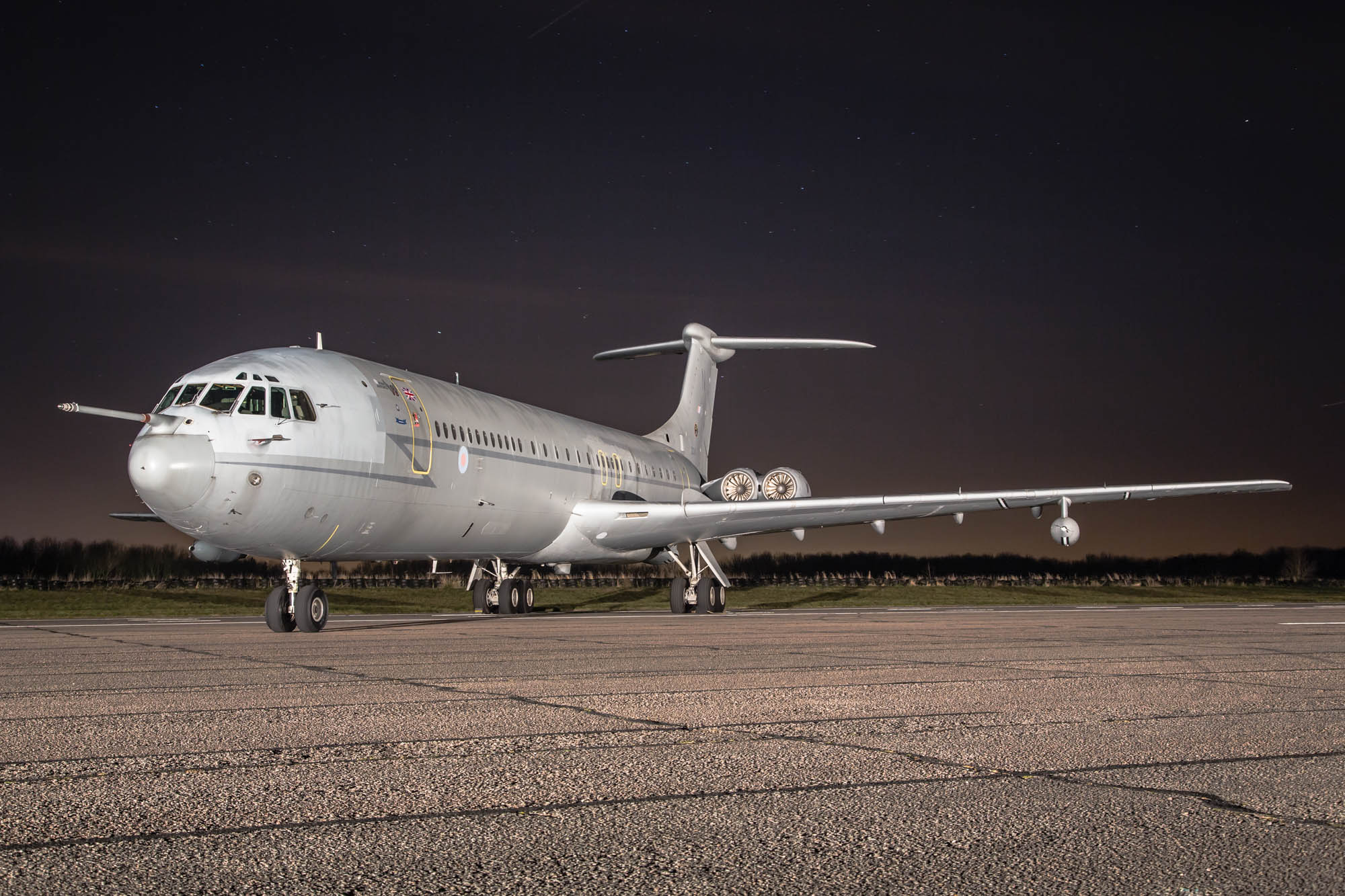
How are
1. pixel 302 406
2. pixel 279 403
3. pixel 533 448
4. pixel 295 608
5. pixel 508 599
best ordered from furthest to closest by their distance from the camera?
pixel 508 599 → pixel 533 448 → pixel 295 608 → pixel 302 406 → pixel 279 403

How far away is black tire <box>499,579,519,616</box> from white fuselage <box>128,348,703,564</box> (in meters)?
2.16

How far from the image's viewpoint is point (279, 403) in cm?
1891

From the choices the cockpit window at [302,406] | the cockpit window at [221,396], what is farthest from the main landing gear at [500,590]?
the cockpit window at [221,396]

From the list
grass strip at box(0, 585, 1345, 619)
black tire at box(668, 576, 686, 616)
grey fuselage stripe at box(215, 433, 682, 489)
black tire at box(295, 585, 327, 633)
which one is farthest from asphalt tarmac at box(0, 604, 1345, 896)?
grass strip at box(0, 585, 1345, 619)

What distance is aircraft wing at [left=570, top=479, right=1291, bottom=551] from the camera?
26.7 meters

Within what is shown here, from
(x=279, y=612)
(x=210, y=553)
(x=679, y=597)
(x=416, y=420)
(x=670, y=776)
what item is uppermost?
(x=416, y=420)

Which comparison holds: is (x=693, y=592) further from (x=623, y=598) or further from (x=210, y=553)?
(x=210, y=553)

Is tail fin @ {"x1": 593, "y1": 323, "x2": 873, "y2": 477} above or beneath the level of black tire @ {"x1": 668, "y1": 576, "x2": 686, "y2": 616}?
above

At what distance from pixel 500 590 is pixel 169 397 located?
13.1 meters

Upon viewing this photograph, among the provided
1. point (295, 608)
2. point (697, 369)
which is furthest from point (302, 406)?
point (697, 369)

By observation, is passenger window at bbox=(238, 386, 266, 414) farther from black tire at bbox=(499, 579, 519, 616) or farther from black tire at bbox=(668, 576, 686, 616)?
black tire at bbox=(668, 576, 686, 616)

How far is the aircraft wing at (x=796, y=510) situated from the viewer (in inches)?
1052

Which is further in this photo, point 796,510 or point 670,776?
point 796,510

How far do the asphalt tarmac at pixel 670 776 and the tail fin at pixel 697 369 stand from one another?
1115 inches
